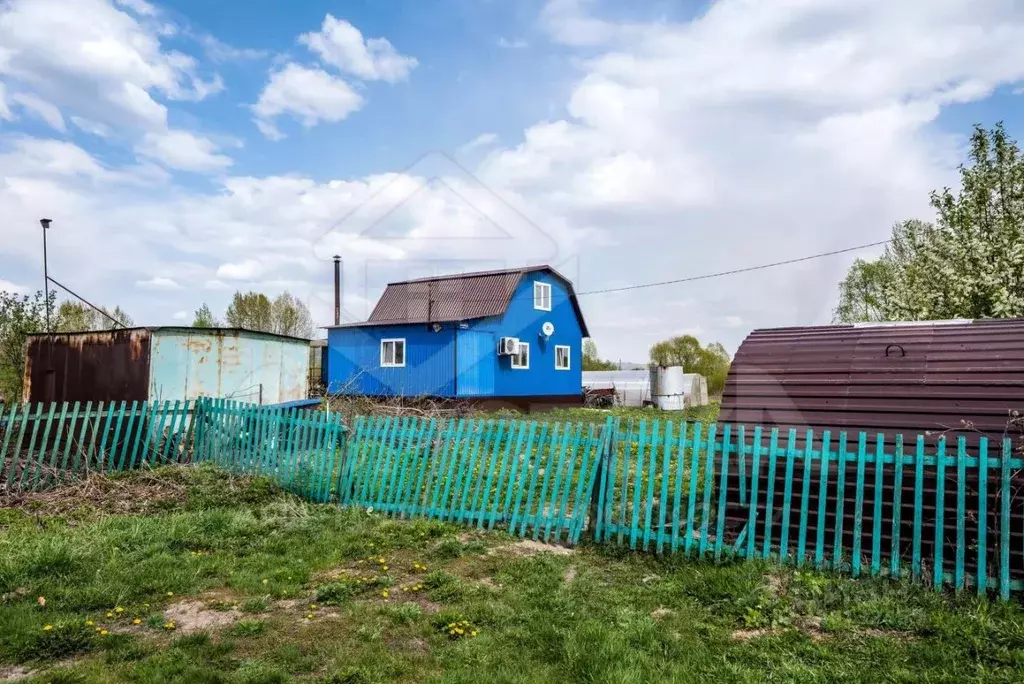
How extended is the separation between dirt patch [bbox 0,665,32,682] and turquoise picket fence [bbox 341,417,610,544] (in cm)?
427

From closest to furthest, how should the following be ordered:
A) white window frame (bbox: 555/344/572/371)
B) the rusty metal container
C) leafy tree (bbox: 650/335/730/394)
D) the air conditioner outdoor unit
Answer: the rusty metal container, the air conditioner outdoor unit, white window frame (bbox: 555/344/572/371), leafy tree (bbox: 650/335/730/394)

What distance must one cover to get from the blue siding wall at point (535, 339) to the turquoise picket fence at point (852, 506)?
1693cm

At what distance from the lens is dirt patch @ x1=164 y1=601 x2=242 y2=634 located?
463 cm

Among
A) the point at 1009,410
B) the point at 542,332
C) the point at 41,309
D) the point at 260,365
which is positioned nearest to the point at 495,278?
the point at 542,332

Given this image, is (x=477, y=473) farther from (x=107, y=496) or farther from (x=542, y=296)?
(x=542, y=296)

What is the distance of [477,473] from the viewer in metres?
7.87

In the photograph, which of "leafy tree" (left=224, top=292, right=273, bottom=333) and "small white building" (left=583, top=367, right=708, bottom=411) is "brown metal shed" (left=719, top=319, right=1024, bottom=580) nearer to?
"small white building" (left=583, top=367, right=708, bottom=411)

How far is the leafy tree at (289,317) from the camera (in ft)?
162

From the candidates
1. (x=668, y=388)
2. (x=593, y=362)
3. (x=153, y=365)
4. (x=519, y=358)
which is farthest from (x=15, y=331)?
(x=593, y=362)

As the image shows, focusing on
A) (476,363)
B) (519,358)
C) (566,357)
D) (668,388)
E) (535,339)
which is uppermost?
(535,339)

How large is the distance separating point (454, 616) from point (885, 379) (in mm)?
5122

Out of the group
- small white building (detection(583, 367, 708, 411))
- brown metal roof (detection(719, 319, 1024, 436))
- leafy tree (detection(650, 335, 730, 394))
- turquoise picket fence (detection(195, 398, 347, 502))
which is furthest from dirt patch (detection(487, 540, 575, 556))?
leafy tree (detection(650, 335, 730, 394))

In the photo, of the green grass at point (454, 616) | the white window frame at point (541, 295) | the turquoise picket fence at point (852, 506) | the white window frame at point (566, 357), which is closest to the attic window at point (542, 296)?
the white window frame at point (541, 295)

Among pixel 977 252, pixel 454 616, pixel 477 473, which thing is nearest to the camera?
pixel 454 616
